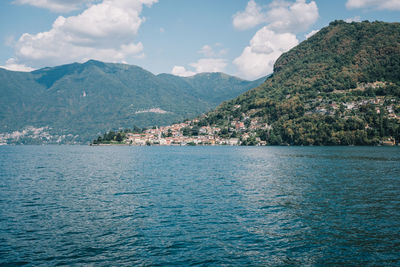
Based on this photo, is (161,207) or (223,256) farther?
(161,207)

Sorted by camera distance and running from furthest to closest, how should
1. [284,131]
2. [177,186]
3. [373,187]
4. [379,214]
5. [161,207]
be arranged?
[284,131] → [177,186] → [373,187] → [161,207] → [379,214]

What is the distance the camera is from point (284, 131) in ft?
613

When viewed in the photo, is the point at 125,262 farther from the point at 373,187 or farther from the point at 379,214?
the point at 373,187

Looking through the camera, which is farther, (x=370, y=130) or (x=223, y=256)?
(x=370, y=130)

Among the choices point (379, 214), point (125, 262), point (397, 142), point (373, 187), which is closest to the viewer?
point (125, 262)

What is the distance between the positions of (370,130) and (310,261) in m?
156

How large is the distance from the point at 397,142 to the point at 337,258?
512 ft

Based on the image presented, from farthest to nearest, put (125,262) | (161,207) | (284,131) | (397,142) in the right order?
(284,131) → (397,142) → (161,207) → (125,262)

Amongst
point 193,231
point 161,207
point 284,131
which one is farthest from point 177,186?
point 284,131

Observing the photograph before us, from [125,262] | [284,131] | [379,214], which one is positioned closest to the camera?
[125,262]

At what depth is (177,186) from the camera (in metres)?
38.8

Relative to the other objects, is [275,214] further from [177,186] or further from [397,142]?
[397,142]

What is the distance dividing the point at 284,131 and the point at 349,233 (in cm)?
17278

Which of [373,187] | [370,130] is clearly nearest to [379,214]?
[373,187]
